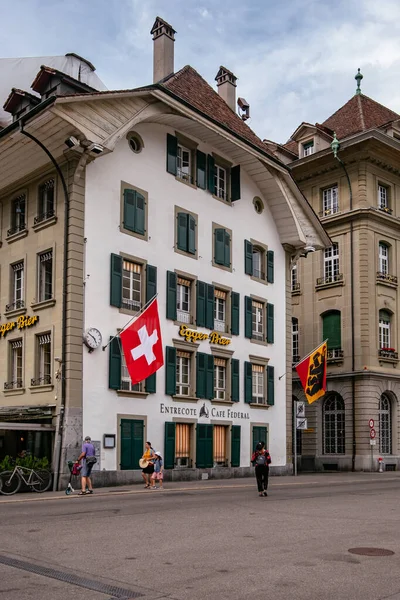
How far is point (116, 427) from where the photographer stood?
28.3m

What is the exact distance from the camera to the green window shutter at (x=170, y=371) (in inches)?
1212

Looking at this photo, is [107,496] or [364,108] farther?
[364,108]

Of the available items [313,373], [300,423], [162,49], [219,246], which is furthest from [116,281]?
[162,49]

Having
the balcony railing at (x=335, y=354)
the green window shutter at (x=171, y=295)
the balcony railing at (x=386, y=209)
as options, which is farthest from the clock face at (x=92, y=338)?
the balcony railing at (x=386, y=209)

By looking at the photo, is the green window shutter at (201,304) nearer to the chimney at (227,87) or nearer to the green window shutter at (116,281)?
A: the green window shutter at (116,281)

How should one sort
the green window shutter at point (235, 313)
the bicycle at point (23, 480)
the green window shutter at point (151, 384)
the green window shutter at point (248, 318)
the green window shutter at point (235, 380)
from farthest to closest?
the green window shutter at point (248, 318) < the green window shutter at point (235, 313) < the green window shutter at point (235, 380) < the green window shutter at point (151, 384) < the bicycle at point (23, 480)

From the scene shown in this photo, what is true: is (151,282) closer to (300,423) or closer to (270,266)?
(270,266)

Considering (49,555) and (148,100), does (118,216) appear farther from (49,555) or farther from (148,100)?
(49,555)

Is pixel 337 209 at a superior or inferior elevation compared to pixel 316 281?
superior

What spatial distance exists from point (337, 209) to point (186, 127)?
15.3m

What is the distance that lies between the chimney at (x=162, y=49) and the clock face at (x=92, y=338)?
48.1 feet

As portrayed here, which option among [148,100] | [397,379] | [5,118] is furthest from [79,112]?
[397,379]

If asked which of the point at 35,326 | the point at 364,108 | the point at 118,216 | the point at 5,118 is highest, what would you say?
the point at 364,108

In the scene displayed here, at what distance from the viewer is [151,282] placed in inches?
1204
